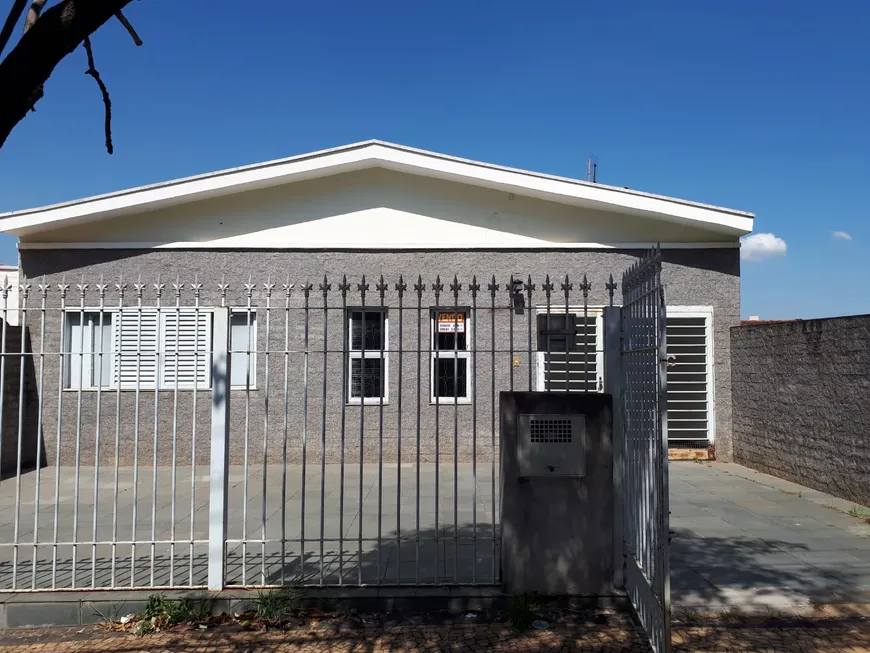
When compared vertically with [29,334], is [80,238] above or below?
above

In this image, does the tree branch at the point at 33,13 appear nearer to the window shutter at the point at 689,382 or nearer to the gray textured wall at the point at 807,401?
the gray textured wall at the point at 807,401

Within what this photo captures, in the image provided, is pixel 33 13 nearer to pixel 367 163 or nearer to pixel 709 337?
pixel 367 163

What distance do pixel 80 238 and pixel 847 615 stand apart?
1099cm

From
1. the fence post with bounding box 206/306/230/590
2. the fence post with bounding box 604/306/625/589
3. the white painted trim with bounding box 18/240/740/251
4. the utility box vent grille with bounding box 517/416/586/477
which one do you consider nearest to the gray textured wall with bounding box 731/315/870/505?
the white painted trim with bounding box 18/240/740/251

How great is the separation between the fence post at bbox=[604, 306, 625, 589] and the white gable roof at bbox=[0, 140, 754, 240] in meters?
5.66

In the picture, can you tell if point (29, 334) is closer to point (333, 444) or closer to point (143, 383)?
point (143, 383)

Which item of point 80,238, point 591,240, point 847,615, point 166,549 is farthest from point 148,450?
point 847,615

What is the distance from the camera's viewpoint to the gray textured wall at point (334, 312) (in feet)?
33.9

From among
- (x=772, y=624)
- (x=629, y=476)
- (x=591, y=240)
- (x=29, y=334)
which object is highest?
(x=591, y=240)

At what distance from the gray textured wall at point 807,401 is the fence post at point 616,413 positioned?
4418 millimetres

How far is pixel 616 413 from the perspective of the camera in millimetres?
4805

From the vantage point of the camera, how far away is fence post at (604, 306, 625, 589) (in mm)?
4688

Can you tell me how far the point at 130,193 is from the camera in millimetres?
10078

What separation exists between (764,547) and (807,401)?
3424 millimetres
